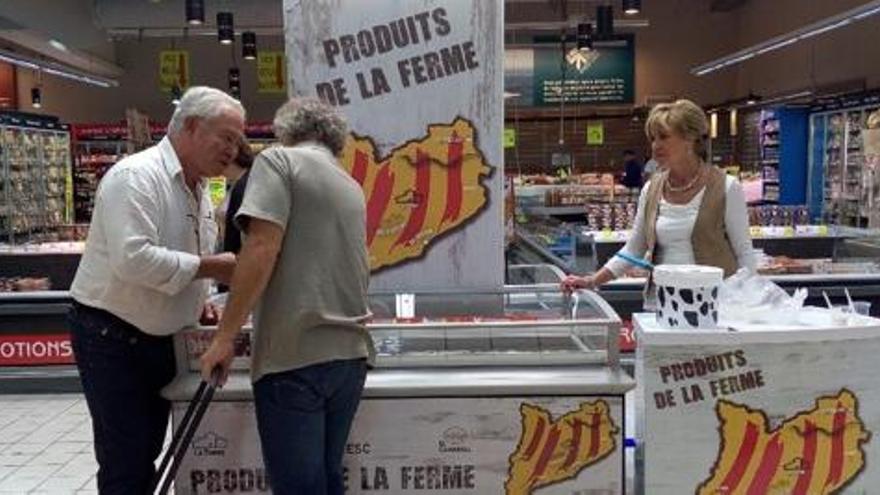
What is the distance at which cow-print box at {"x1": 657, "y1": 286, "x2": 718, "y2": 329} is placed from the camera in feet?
8.32

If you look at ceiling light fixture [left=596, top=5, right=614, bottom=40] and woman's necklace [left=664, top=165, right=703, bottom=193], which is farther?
ceiling light fixture [left=596, top=5, right=614, bottom=40]

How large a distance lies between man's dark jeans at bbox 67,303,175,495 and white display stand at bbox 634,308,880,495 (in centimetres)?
144

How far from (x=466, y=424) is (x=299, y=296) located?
72cm

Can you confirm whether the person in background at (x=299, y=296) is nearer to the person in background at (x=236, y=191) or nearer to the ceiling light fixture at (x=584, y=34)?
the person in background at (x=236, y=191)

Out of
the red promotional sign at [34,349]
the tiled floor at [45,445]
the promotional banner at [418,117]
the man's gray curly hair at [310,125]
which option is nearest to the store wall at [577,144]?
the red promotional sign at [34,349]

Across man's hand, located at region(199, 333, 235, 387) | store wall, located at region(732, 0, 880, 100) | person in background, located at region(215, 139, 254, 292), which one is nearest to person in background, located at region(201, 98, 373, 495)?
man's hand, located at region(199, 333, 235, 387)

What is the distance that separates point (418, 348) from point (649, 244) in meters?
1.02

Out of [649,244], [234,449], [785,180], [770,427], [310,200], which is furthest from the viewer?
[785,180]

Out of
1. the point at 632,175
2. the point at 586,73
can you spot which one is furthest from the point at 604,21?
the point at 586,73

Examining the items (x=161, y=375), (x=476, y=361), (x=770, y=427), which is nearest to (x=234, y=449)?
(x=161, y=375)

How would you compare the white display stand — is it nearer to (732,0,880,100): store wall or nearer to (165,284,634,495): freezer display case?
(165,284,634,495): freezer display case

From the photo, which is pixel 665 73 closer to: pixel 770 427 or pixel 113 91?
pixel 113 91

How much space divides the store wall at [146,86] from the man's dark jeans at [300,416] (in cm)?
1923

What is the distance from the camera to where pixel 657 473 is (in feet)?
8.52
